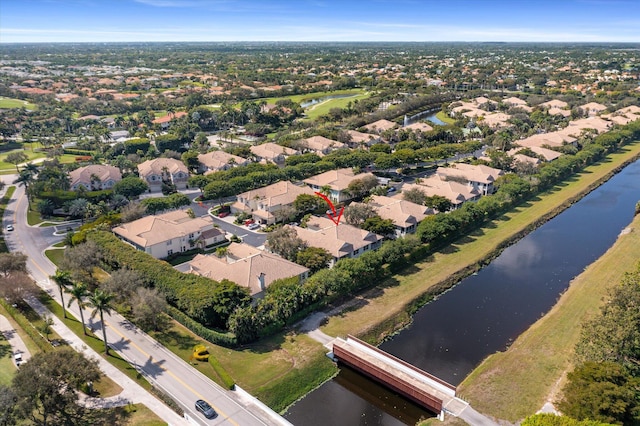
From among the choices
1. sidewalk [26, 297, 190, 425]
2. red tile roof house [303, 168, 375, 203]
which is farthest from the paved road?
red tile roof house [303, 168, 375, 203]

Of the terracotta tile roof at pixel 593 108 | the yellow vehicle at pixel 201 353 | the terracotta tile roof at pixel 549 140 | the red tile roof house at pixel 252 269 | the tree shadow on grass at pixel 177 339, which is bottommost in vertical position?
the tree shadow on grass at pixel 177 339

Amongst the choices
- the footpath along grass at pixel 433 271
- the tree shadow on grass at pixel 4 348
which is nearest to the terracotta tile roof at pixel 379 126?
the footpath along grass at pixel 433 271

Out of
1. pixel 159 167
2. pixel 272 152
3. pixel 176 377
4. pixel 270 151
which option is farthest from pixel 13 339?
pixel 270 151

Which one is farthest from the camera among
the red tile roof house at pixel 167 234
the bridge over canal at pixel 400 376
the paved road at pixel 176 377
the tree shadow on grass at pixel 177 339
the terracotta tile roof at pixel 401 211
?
the terracotta tile roof at pixel 401 211

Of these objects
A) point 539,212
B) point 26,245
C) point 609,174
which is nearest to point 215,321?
point 26,245

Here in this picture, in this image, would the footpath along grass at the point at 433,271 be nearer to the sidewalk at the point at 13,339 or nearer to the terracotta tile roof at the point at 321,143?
the sidewalk at the point at 13,339
